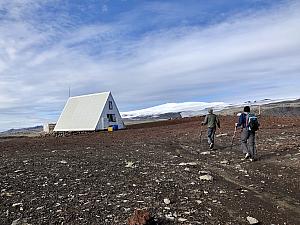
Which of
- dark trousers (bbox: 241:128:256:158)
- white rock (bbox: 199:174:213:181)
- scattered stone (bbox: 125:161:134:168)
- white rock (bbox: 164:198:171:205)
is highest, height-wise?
dark trousers (bbox: 241:128:256:158)

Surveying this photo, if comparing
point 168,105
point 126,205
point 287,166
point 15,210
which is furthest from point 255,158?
point 168,105

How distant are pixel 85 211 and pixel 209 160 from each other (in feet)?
23.7

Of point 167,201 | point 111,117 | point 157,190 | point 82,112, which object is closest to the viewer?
point 167,201

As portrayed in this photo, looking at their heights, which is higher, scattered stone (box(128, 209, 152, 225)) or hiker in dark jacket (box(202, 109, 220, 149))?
hiker in dark jacket (box(202, 109, 220, 149))

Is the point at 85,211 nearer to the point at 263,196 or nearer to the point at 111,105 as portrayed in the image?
the point at 263,196

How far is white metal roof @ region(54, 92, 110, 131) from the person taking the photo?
152ft

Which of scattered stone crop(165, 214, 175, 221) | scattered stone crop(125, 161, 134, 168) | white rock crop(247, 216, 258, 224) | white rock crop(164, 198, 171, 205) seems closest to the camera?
white rock crop(247, 216, 258, 224)

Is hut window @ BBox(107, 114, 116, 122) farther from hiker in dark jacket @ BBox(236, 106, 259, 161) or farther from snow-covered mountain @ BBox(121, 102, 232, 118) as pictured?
snow-covered mountain @ BBox(121, 102, 232, 118)

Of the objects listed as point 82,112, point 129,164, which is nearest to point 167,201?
point 129,164

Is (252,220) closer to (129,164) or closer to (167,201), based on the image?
(167,201)

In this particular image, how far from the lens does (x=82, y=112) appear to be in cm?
4916

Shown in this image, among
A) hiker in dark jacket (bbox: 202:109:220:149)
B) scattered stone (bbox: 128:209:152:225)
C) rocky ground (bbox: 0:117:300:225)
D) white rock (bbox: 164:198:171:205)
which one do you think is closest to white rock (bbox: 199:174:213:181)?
rocky ground (bbox: 0:117:300:225)

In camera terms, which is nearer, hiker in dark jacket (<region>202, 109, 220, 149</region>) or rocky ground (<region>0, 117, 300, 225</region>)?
rocky ground (<region>0, 117, 300, 225</region>)

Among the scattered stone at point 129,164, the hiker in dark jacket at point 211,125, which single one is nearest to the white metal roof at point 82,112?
the hiker in dark jacket at point 211,125
